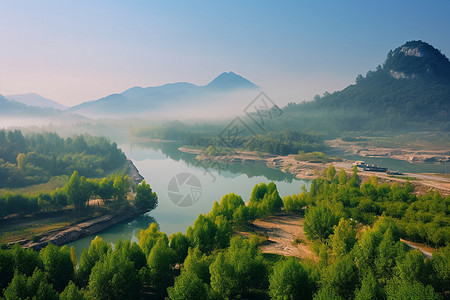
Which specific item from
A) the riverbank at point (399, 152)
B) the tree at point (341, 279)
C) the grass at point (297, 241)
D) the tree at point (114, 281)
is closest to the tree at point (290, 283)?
the tree at point (341, 279)

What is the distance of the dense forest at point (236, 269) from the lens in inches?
251

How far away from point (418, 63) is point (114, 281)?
90.8 meters

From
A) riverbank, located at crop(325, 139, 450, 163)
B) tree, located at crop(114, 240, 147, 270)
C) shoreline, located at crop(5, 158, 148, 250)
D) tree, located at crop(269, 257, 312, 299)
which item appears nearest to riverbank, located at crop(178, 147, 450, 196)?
riverbank, located at crop(325, 139, 450, 163)

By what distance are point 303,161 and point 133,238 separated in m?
24.2

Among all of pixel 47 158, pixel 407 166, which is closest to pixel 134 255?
pixel 47 158

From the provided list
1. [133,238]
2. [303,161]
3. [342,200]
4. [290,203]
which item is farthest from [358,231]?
[303,161]

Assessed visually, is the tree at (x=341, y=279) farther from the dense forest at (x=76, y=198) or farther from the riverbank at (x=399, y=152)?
the riverbank at (x=399, y=152)

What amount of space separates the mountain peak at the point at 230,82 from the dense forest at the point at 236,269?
133 meters

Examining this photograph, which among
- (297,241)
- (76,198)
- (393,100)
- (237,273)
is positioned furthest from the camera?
(393,100)

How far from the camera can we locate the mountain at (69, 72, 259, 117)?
159m

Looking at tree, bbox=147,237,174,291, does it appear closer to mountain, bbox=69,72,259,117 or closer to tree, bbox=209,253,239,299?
tree, bbox=209,253,239,299

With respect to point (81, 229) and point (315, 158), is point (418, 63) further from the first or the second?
point (81, 229)

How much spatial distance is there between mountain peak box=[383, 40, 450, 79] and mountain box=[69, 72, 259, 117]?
7578 centimetres

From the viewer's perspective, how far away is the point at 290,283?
6.49 meters
